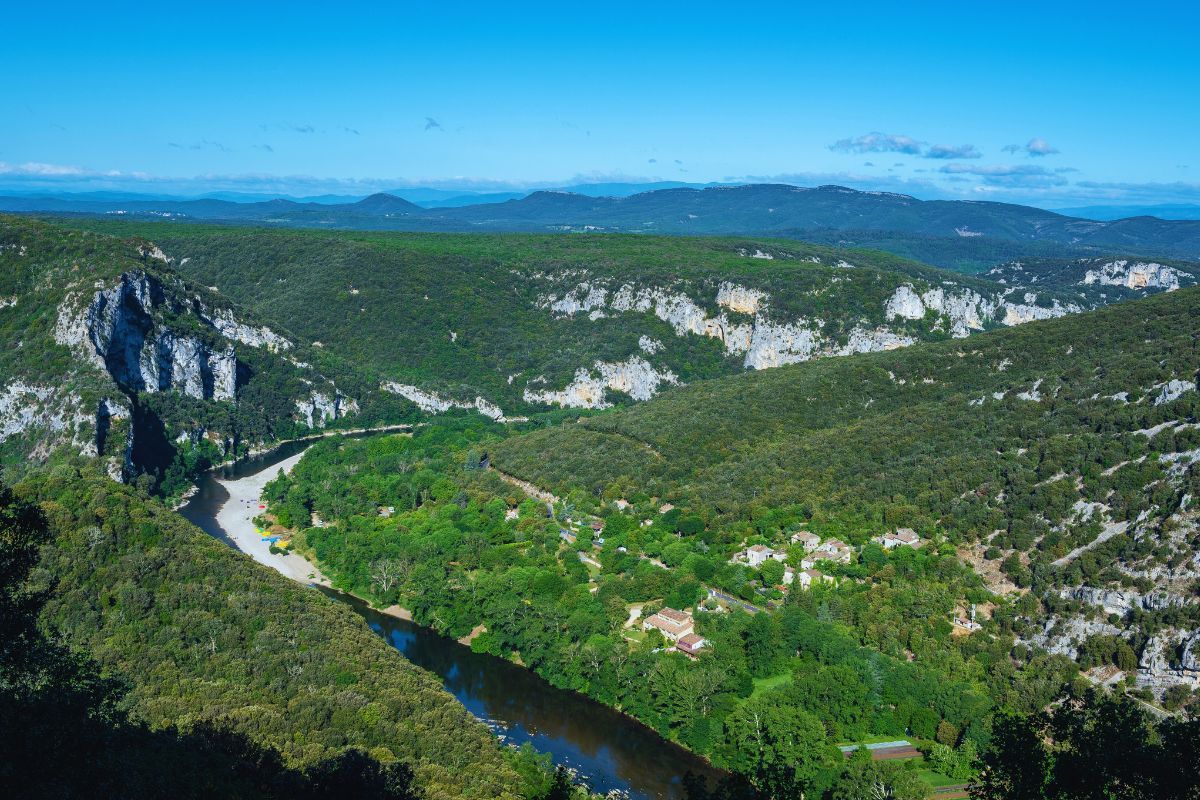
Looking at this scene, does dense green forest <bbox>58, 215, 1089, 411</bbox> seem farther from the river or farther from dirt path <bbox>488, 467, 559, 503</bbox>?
the river

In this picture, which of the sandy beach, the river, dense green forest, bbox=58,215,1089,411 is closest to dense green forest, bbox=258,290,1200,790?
the river

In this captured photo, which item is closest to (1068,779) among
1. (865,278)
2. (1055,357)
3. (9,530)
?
(9,530)

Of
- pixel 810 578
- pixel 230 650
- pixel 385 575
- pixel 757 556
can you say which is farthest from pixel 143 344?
pixel 810 578

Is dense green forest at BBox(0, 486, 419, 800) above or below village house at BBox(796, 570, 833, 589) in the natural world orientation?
above

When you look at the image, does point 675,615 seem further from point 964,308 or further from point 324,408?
point 964,308

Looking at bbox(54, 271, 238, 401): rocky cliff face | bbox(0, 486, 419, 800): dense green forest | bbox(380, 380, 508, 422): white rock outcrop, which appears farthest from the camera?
bbox(380, 380, 508, 422): white rock outcrop

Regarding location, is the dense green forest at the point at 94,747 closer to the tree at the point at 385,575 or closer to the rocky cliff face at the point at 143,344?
the tree at the point at 385,575

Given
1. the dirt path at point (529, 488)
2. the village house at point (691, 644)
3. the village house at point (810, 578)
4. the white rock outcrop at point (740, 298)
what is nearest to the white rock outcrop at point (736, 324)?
the white rock outcrop at point (740, 298)
